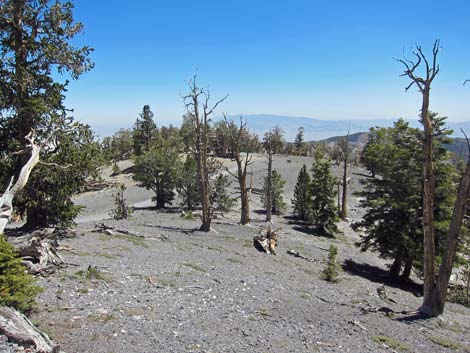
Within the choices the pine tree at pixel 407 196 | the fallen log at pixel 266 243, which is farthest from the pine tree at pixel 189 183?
the pine tree at pixel 407 196

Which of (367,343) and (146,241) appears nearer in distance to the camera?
(367,343)

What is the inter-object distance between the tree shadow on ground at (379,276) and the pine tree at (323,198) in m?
9.86

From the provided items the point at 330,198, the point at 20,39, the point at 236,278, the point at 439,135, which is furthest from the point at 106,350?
the point at 330,198

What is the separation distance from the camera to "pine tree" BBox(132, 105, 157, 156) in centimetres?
7512

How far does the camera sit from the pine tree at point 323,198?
1190 inches

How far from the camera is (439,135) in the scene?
16.2m

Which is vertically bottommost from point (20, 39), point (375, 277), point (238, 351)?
point (375, 277)

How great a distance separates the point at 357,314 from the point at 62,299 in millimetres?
7996

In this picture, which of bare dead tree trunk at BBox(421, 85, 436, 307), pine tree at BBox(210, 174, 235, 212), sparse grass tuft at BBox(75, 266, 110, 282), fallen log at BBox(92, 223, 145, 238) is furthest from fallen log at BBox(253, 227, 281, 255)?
pine tree at BBox(210, 174, 235, 212)

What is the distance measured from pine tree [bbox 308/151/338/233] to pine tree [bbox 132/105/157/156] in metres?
51.3

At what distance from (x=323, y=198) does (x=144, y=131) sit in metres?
55.6

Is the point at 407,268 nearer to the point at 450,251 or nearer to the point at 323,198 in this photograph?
the point at 450,251

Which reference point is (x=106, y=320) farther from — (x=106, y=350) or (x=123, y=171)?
(x=123, y=171)

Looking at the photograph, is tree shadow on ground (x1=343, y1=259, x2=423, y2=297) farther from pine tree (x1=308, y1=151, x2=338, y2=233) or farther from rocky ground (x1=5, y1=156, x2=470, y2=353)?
pine tree (x1=308, y1=151, x2=338, y2=233)
